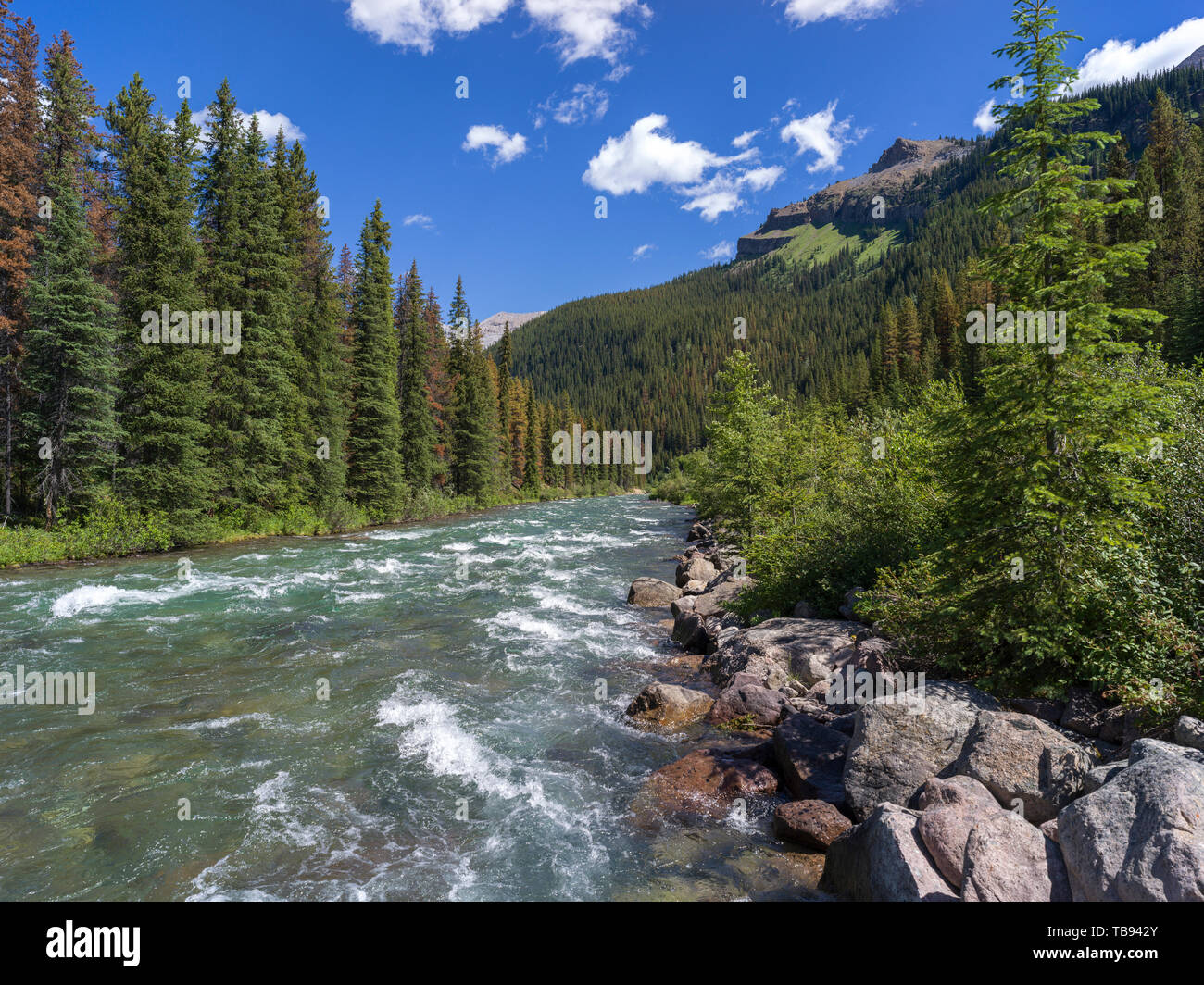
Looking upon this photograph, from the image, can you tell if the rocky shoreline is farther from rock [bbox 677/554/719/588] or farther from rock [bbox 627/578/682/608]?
rock [bbox 677/554/719/588]

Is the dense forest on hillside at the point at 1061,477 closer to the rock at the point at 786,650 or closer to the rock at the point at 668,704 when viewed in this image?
the rock at the point at 786,650

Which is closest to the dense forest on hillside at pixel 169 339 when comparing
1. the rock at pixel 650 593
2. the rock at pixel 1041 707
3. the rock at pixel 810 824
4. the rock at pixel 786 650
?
the rock at pixel 650 593

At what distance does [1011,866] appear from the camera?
15.9ft

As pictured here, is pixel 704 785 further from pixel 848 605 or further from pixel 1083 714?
pixel 848 605

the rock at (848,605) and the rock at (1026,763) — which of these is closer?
the rock at (1026,763)

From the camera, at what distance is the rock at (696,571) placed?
22109mm

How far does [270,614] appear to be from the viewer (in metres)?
16.5

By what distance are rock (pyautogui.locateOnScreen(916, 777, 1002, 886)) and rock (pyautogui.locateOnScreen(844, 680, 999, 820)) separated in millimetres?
762

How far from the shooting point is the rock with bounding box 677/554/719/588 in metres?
22.1

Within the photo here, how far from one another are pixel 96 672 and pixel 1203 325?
6314 centimetres

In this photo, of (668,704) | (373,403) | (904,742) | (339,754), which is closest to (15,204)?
(373,403)

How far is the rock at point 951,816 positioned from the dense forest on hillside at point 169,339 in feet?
94.8
